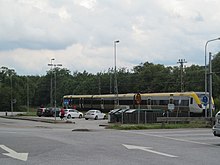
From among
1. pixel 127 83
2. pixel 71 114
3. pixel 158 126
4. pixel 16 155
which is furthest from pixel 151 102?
pixel 127 83

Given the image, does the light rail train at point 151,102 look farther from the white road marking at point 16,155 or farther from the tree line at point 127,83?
the white road marking at point 16,155

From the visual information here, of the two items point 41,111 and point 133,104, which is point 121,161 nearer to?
point 133,104

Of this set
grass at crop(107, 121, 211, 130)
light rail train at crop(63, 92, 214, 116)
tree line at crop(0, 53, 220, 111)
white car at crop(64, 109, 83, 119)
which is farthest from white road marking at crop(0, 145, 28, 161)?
tree line at crop(0, 53, 220, 111)

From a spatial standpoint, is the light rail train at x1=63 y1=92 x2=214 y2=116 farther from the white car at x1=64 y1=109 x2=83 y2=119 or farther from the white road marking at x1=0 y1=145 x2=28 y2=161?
the white road marking at x1=0 y1=145 x2=28 y2=161

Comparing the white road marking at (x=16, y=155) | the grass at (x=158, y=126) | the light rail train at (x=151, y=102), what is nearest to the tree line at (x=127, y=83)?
the light rail train at (x=151, y=102)

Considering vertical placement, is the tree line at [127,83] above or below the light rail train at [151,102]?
above

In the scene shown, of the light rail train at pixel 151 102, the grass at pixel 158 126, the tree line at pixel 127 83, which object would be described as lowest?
the grass at pixel 158 126

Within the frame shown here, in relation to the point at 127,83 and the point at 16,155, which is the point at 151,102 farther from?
the point at 127,83

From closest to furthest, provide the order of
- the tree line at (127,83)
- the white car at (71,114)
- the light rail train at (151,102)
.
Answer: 1. the light rail train at (151,102)
2. the white car at (71,114)
3. the tree line at (127,83)

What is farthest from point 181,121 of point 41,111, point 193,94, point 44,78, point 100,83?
point 44,78

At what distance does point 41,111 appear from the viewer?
72.8 meters

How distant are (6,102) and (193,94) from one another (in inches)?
2555

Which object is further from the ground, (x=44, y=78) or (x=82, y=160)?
(x=44, y=78)

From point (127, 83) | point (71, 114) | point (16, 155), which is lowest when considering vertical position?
point (16, 155)
